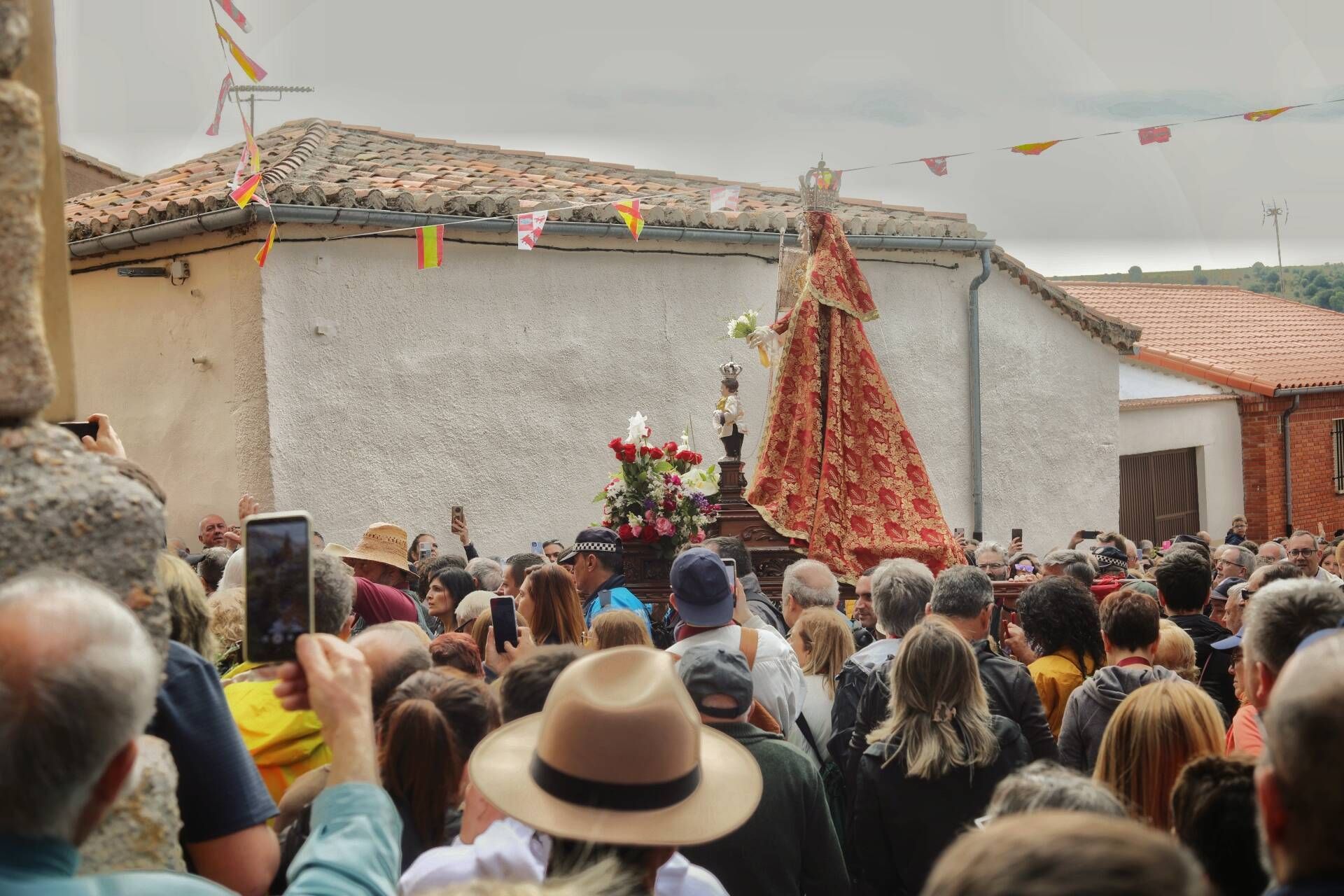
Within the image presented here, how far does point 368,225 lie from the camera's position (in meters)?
10.7

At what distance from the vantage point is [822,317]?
35.1 ft

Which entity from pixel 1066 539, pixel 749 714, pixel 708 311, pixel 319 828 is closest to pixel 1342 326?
pixel 1066 539

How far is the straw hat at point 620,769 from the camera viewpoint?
2.39m

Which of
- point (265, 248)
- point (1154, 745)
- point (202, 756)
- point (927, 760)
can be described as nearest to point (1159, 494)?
point (265, 248)

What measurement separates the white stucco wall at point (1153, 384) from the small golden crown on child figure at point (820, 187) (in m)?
11.8

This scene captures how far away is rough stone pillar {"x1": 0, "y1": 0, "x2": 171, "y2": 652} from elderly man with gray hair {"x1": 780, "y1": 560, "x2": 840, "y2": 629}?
4.30m

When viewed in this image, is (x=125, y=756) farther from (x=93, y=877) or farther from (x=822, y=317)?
(x=822, y=317)

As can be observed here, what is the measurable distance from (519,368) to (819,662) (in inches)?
270

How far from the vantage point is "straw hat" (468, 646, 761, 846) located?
2.39m

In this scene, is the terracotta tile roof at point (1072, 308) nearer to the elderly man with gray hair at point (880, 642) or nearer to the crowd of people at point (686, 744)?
the crowd of people at point (686, 744)

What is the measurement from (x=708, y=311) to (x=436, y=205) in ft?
10.3

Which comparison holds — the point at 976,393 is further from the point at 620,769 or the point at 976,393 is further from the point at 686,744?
the point at 620,769

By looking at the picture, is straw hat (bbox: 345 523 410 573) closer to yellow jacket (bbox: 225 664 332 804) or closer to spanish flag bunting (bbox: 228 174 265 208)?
yellow jacket (bbox: 225 664 332 804)

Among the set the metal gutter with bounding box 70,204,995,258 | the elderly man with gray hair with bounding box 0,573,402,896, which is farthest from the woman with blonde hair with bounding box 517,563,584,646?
the metal gutter with bounding box 70,204,995,258
